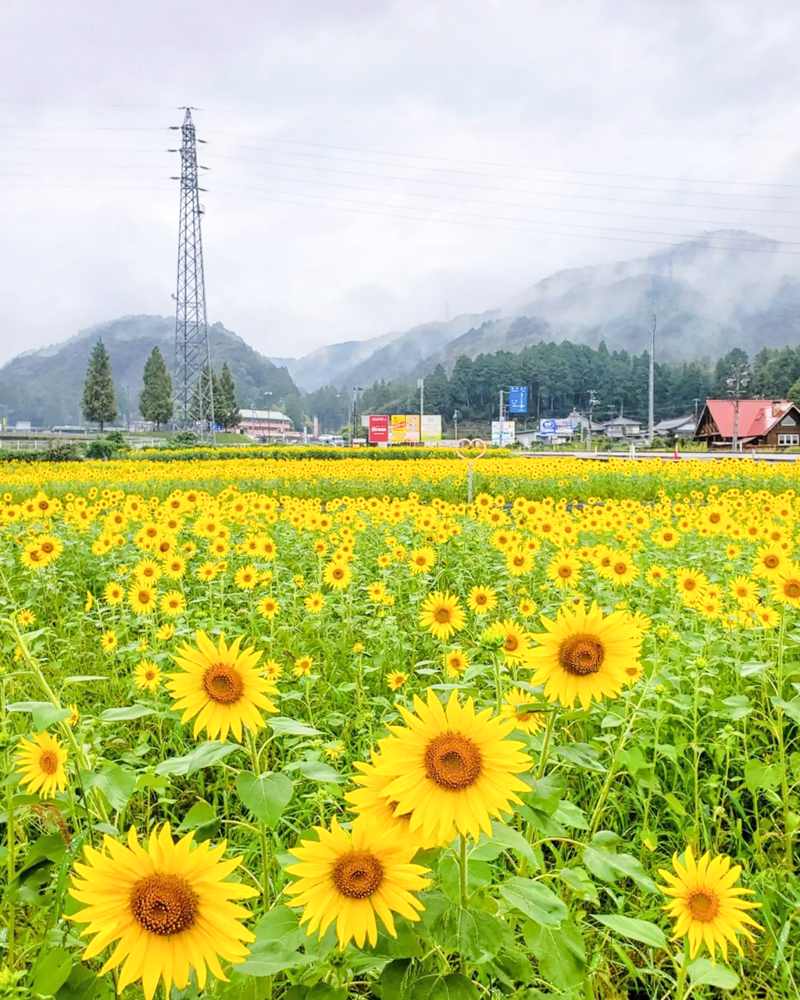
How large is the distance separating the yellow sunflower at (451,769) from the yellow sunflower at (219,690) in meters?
0.28

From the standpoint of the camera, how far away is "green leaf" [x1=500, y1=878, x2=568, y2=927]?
37.4 inches

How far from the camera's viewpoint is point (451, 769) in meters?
0.86

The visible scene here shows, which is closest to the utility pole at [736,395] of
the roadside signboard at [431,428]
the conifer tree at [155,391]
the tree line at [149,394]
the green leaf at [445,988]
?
the roadside signboard at [431,428]

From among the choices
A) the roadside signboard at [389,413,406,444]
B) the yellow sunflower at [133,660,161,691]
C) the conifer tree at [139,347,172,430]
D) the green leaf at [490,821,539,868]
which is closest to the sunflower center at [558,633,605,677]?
the green leaf at [490,821,539,868]

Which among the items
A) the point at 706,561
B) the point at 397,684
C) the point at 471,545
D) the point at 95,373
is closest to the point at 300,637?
the point at 397,684

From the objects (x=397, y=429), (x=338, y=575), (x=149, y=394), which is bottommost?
(x=338, y=575)

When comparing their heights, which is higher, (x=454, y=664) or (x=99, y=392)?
(x=99, y=392)

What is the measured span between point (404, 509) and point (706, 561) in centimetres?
248

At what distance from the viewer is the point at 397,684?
8.23 ft

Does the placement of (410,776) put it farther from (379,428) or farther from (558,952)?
(379,428)

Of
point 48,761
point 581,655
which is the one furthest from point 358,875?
point 48,761

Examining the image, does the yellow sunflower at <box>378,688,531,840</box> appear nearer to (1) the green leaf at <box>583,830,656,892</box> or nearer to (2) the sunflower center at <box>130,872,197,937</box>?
(2) the sunflower center at <box>130,872,197,937</box>

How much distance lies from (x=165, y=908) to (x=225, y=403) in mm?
80386

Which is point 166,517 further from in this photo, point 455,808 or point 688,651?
point 455,808
